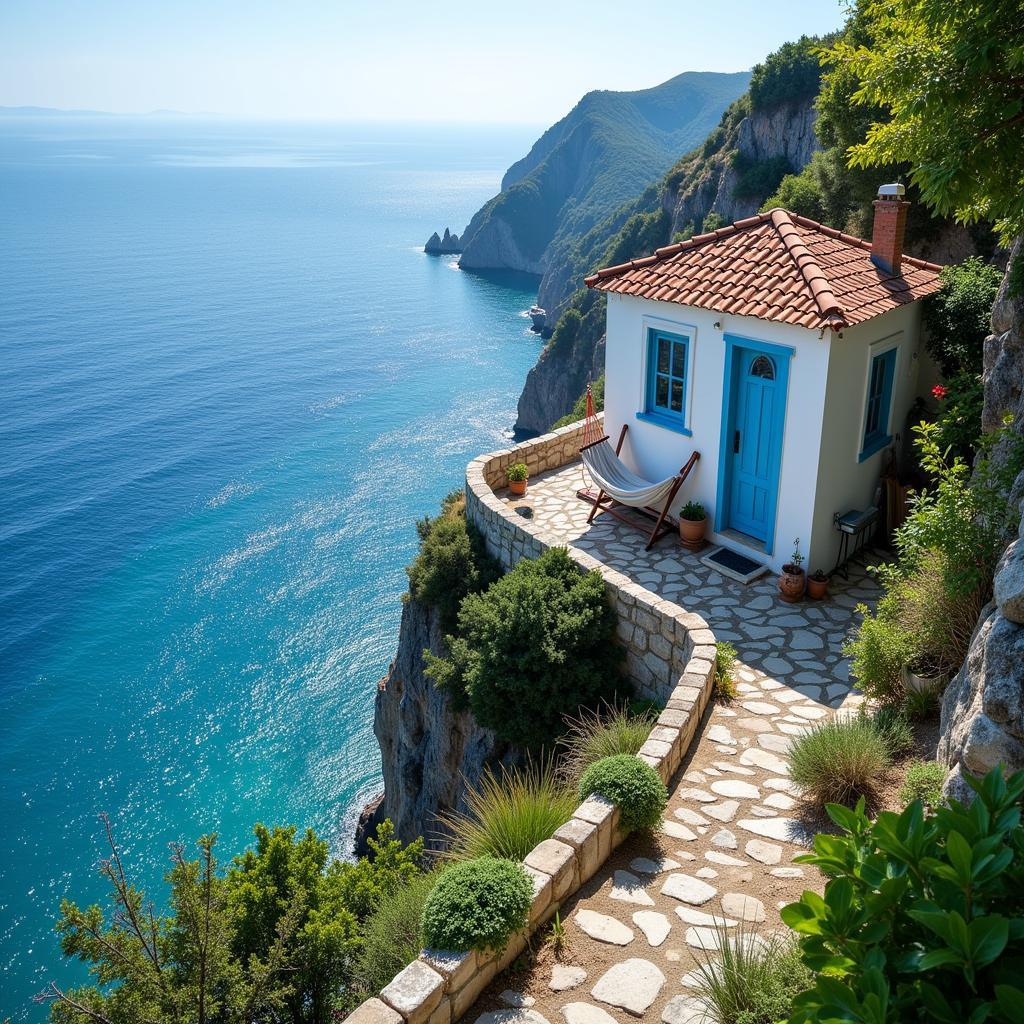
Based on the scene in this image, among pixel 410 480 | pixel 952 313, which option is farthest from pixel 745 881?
pixel 410 480

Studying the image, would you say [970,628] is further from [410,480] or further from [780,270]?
[410,480]

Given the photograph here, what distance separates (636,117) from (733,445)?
16523cm

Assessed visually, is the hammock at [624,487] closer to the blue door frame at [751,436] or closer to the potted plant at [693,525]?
the potted plant at [693,525]

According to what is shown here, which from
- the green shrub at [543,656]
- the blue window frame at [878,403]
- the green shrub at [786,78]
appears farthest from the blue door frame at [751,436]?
the green shrub at [786,78]

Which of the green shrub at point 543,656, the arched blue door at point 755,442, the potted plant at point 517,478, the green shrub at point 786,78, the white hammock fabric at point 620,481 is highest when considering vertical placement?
the green shrub at point 786,78

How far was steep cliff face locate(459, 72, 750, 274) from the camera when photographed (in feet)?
414

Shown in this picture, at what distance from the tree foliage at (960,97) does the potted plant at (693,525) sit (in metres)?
5.62

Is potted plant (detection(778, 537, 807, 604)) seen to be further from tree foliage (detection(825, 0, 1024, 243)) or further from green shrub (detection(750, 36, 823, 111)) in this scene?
green shrub (detection(750, 36, 823, 111))

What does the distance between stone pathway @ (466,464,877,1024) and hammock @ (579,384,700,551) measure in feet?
5.24

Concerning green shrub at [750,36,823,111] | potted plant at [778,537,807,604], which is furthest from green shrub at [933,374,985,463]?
green shrub at [750,36,823,111]

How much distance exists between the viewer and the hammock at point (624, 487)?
1252 centimetres

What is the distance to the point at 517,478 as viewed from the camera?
46.4 ft

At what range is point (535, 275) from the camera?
412 ft

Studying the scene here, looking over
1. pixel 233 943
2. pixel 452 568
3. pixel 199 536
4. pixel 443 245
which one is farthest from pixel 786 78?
pixel 443 245
